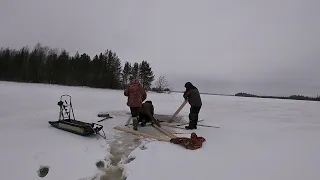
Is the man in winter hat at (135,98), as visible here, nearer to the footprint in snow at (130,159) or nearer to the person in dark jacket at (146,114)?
the person in dark jacket at (146,114)

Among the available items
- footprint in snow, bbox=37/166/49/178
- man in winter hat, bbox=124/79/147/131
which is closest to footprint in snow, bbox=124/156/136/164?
footprint in snow, bbox=37/166/49/178

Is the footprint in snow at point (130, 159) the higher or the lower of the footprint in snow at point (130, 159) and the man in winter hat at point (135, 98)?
the lower

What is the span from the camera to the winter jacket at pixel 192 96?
8.68 m

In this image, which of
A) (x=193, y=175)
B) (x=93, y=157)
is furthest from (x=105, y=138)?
(x=193, y=175)

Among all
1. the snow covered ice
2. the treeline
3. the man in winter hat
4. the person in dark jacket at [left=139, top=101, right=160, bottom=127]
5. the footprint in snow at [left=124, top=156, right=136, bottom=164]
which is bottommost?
the footprint in snow at [left=124, top=156, right=136, bottom=164]

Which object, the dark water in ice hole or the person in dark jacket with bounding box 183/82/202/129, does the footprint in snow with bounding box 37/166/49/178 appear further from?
the person in dark jacket with bounding box 183/82/202/129

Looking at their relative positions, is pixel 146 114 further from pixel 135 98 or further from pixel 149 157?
pixel 149 157

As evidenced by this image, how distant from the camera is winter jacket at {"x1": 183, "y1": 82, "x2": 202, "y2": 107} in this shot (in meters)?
8.68

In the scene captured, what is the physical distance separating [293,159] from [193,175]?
229 centimetres

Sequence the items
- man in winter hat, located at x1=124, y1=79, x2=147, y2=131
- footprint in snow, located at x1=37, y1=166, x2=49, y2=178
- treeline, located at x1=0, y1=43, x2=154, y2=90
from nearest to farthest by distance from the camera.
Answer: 1. footprint in snow, located at x1=37, y1=166, x2=49, y2=178
2. man in winter hat, located at x1=124, y1=79, x2=147, y2=131
3. treeline, located at x1=0, y1=43, x2=154, y2=90

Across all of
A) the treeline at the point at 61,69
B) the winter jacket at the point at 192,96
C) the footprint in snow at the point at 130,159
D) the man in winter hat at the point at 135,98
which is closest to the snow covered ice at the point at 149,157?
the footprint in snow at the point at 130,159

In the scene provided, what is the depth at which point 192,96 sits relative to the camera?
28.7 feet

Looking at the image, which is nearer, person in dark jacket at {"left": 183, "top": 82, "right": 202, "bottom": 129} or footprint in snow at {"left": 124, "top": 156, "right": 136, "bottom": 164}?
footprint in snow at {"left": 124, "top": 156, "right": 136, "bottom": 164}

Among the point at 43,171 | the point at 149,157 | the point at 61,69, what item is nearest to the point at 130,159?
the point at 149,157
